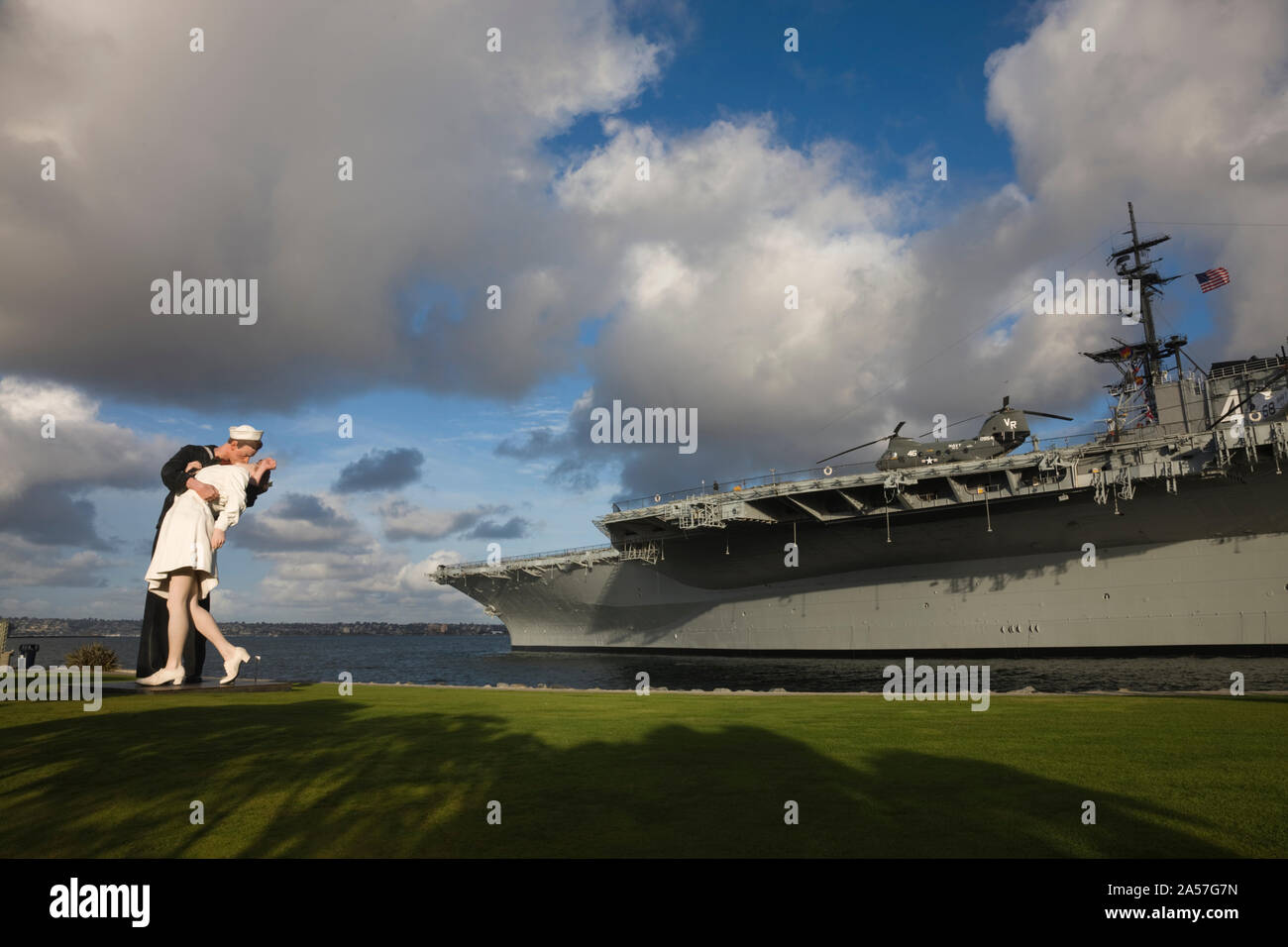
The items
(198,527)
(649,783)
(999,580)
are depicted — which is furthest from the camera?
(999,580)

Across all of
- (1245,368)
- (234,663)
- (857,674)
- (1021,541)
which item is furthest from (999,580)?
(234,663)

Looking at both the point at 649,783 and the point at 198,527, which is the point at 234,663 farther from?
the point at 649,783

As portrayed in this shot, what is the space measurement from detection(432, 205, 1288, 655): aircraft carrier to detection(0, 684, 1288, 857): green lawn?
72.4 feet

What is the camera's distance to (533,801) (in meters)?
5.31

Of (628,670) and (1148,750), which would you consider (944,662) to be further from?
(1148,750)

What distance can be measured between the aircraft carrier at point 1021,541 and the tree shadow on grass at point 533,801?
86.6ft

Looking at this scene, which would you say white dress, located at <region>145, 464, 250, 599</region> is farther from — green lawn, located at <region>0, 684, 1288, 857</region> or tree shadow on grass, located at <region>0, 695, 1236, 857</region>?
tree shadow on grass, located at <region>0, 695, 1236, 857</region>

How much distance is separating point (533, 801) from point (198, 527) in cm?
1054

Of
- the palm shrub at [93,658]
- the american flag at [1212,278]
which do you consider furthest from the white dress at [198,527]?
the american flag at [1212,278]

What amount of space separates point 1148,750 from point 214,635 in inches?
550

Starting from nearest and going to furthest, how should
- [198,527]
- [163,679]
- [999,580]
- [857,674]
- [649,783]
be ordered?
[649,783] < [198,527] < [163,679] < [857,674] < [999,580]

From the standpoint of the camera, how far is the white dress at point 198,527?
1285 centimetres

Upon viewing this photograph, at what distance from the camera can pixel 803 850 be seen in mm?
4164

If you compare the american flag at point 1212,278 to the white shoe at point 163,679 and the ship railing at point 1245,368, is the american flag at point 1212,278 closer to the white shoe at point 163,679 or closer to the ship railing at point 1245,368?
the ship railing at point 1245,368
